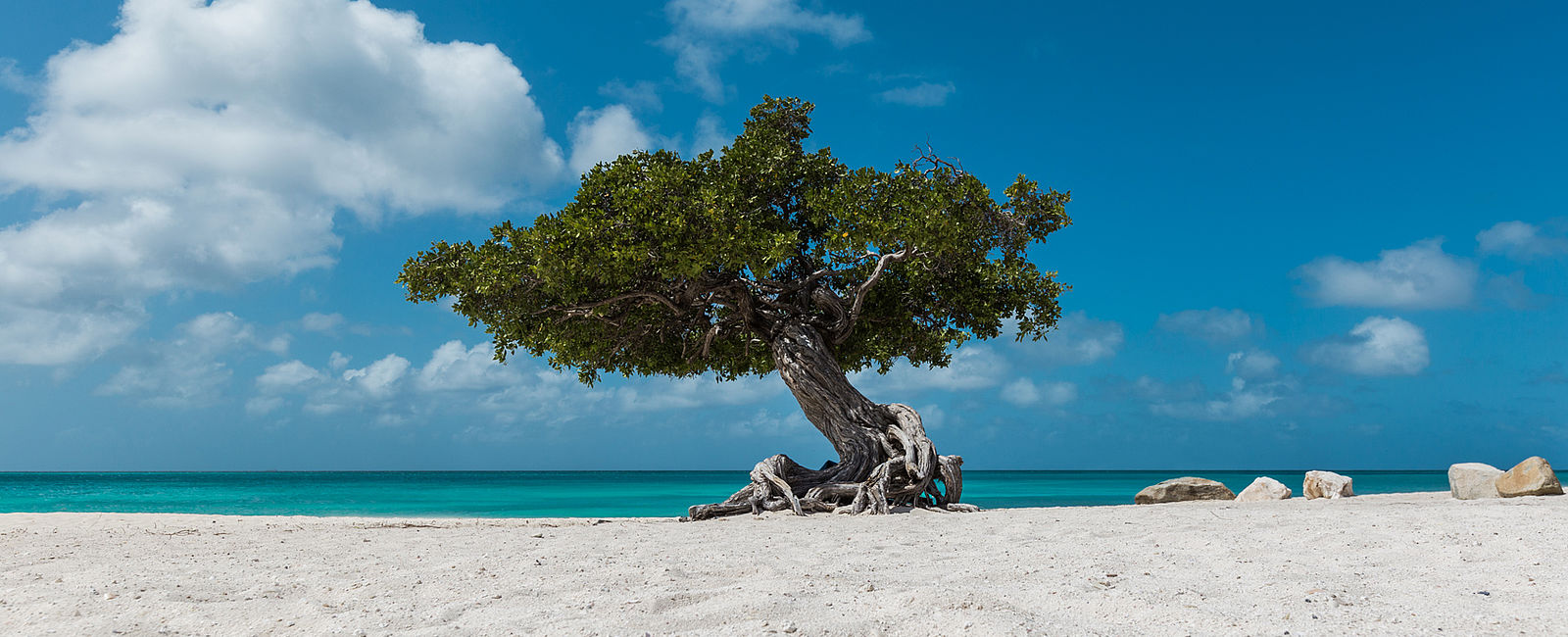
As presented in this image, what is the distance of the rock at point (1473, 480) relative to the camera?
13909 millimetres

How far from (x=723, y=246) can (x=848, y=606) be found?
25.5 feet

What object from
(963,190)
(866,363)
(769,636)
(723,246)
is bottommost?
(769,636)

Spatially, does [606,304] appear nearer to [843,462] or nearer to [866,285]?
[866,285]

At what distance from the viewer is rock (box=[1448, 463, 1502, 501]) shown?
13.9 m

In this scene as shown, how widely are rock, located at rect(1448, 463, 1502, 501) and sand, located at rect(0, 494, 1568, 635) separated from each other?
6.47 metres

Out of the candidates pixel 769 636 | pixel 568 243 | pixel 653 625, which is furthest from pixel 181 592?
pixel 568 243

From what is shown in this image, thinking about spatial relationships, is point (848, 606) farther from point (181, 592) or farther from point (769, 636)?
point (181, 592)

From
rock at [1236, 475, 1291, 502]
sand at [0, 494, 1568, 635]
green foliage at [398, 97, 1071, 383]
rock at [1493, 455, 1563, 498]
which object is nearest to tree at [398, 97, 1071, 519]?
green foliage at [398, 97, 1071, 383]

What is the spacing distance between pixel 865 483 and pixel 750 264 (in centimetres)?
375

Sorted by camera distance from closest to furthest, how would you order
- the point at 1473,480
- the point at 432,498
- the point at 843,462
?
the point at 843,462
the point at 1473,480
the point at 432,498

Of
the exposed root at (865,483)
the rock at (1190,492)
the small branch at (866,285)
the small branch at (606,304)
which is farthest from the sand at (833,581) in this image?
the rock at (1190,492)

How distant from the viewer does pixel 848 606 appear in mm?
4613

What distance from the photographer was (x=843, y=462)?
1406 centimetres

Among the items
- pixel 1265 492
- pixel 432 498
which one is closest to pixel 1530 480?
pixel 1265 492
